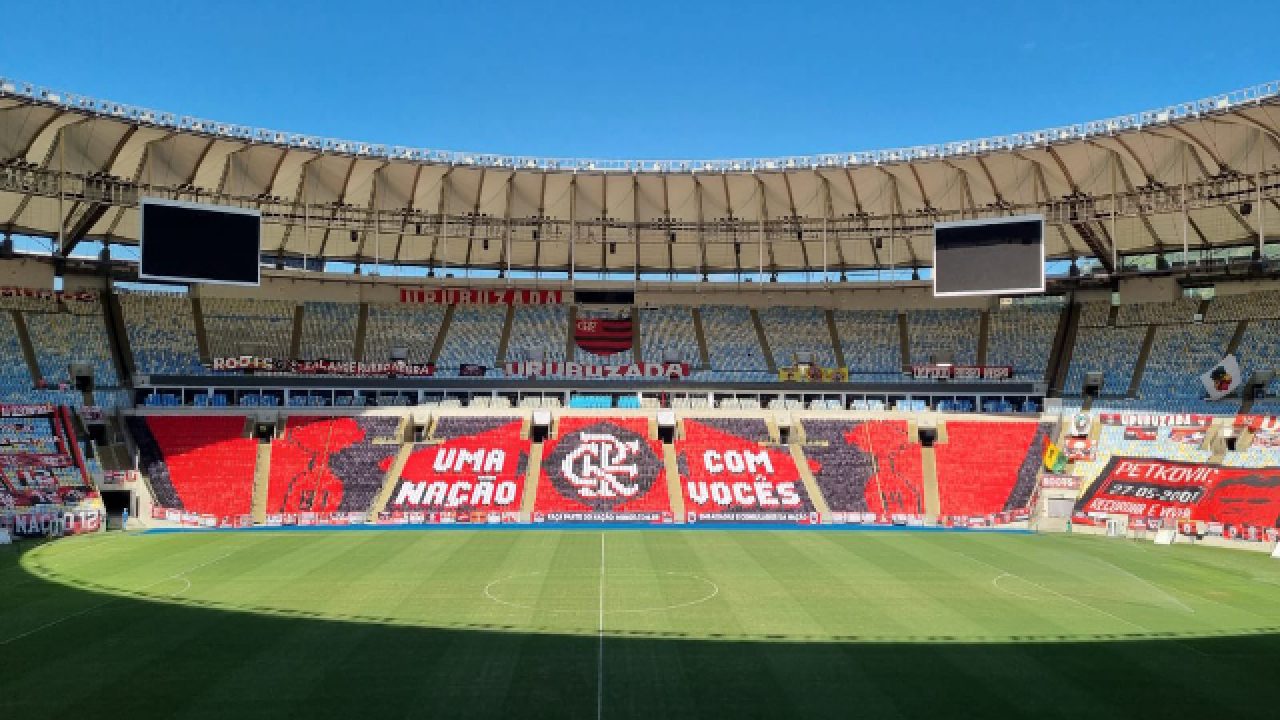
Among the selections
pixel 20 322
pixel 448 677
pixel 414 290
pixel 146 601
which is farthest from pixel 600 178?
pixel 448 677

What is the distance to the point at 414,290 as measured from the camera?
61.6 meters

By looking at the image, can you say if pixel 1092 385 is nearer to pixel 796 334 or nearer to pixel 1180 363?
pixel 1180 363

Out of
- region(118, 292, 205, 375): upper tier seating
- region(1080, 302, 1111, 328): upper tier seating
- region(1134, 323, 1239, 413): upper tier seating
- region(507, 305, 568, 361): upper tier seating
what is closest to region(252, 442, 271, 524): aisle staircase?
region(118, 292, 205, 375): upper tier seating

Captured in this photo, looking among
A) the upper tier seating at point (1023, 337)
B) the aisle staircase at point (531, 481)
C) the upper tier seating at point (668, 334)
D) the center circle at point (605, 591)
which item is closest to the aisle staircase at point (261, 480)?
the aisle staircase at point (531, 481)

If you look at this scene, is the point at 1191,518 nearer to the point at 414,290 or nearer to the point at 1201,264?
the point at 1201,264

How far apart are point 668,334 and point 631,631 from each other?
4031cm

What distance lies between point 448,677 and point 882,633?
10632 millimetres

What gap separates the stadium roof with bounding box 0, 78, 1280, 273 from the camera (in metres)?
45.4

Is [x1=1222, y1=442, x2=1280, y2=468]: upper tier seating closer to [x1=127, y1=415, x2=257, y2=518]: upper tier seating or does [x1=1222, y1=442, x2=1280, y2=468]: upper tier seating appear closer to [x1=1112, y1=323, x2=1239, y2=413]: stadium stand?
[x1=1112, y1=323, x2=1239, y2=413]: stadium stand

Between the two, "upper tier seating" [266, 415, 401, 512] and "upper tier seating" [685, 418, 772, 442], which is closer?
"upper tier seating" [266, 415, 401, 512]

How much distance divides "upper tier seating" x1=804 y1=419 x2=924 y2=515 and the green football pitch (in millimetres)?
10606

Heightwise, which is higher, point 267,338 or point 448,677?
point 267,338

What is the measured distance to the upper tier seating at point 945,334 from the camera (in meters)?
60.7

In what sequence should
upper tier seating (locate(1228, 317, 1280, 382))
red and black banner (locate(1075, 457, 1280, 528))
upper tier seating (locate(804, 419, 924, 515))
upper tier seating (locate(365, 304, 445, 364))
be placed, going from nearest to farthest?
red and black banner (locate(1075, 457, 1280, 528)) → upper tier seating (locate(804, 419, 924, 515)) → upper tier seating (locate(1228, 317, 1280, 382)) → upper tier seating (locate(365, 304, 445, 364))
